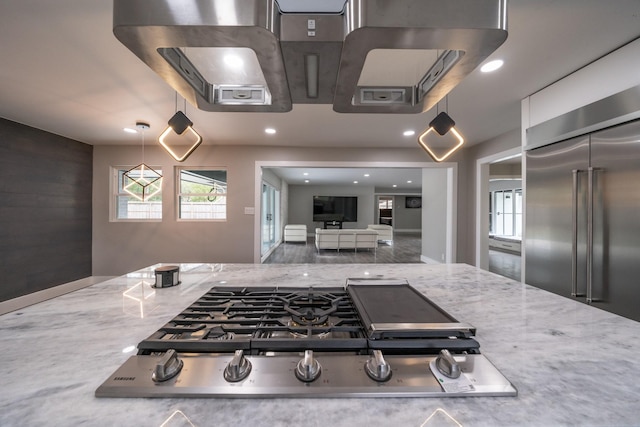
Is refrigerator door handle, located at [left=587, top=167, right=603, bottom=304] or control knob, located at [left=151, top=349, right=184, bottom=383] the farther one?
refrigerator door handle, located at [left=587, top=167, right=603, bottom=304]

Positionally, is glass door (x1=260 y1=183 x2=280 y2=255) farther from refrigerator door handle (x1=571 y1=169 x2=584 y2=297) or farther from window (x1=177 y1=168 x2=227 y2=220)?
refrigerator door handle (x1=571 y1=169 x2=584 y2=297)

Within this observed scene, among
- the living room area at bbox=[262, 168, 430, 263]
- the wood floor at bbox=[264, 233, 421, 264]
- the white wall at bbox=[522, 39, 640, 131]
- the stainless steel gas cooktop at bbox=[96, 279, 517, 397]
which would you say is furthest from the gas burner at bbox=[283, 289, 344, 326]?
the wood floor at bbox=[264, 233, 421, 264]

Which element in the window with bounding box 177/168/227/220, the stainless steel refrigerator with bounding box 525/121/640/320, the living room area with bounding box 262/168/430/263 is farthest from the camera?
the living room area with bounding box 262/168/430/263

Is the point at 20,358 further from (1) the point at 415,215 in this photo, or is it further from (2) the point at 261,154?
(1) the point at 415,215

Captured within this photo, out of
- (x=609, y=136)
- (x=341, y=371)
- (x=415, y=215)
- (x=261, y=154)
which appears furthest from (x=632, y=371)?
(x=415, y=215)

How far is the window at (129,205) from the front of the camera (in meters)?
4.68

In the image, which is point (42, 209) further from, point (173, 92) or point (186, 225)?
point (173, 92)

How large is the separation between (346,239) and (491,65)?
6.15 meters

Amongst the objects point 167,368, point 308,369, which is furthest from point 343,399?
point 167,368

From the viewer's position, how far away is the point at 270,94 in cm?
94

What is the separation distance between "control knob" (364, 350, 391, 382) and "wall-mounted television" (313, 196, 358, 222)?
439 inches

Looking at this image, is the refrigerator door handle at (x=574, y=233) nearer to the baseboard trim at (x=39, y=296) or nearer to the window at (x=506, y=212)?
the baseboard trim at (x=39, y=296)

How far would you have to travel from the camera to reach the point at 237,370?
520mm

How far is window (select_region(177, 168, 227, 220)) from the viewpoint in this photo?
15.6 feet
